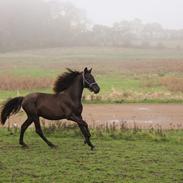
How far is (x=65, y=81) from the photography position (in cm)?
1109

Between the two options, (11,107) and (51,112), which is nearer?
(51,112)

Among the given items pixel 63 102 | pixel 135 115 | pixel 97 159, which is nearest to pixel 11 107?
pixel 63 102

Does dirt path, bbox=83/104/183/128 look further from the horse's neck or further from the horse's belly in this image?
the horse's belly

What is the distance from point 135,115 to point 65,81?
23.3 ft

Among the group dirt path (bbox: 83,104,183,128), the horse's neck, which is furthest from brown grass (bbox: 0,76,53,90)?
the horse's neck

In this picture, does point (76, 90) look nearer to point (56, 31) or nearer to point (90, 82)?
point (90, 82)

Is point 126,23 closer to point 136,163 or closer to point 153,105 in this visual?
point 153,105

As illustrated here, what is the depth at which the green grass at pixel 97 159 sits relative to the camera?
26.1ft

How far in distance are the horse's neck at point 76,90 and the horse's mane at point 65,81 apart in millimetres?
136

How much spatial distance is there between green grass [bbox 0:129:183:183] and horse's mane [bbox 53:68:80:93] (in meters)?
1.44

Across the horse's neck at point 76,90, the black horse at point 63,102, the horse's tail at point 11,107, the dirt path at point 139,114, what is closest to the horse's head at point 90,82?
the black horse at point 63,102

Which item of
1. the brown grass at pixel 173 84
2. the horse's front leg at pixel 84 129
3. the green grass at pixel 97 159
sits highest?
the brown grass at pixel 173 84

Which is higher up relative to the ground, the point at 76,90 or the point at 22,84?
the point at 22,84

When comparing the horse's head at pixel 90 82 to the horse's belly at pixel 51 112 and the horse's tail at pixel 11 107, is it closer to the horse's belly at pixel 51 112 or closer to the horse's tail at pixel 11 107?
the horse's belly at pixel 51 112
